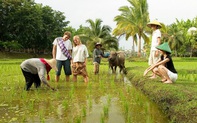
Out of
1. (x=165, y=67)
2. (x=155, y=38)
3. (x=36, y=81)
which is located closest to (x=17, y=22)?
(x=36, y=81)

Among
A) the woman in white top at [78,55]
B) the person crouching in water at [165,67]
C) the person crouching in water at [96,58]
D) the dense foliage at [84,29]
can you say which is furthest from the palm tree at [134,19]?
the person crouching in water at [165,67]

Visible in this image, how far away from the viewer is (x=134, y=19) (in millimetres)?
23922

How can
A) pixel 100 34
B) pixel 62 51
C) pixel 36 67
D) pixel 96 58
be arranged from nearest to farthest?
pixel 36 67, pixel 62 51, pixel 96 58, pixel 100 34

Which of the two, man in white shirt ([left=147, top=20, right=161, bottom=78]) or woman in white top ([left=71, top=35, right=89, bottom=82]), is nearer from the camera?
man in white shirt ([left=147, top=20, right=161, bottom=78])

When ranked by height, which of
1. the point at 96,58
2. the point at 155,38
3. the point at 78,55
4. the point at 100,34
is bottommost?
the point at 96,58

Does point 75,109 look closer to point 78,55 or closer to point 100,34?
point 78,55

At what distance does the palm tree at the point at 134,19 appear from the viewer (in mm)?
23578

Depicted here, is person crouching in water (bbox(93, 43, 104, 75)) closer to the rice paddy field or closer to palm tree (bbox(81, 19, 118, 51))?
the rice paddy field

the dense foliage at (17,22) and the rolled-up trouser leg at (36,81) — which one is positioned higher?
the dense foliage at (17,22)

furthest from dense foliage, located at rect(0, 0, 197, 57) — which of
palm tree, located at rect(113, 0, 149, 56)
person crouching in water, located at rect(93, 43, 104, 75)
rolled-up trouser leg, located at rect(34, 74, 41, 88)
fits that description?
rolled-up trouser leg, located at rect(34, 74, 41, 88)

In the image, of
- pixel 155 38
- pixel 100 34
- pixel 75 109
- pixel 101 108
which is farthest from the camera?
pixel 100 34

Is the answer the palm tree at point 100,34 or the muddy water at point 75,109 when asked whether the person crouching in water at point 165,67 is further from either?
the palm tree at point 100,34

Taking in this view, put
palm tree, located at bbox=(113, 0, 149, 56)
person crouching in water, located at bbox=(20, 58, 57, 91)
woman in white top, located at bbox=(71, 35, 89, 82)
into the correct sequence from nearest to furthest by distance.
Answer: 1. person crouching in water, located at bbox=(20, 58, 57, 91)
2. woman in white top, located at bbox=(71, 35, 89, 82)
3. palm tree, located at bbox=(113, 0, 149, 56)

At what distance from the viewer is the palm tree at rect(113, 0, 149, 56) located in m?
23.6
